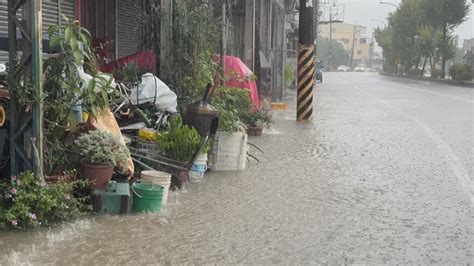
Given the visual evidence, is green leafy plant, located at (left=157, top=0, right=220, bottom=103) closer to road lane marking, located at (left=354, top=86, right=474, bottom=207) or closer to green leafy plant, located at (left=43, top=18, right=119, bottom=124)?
green leafy plant, located at (left=43, top=18, right=119, bottom=124)

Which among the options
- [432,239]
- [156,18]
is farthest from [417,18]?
[432,239]

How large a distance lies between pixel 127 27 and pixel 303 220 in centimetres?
832

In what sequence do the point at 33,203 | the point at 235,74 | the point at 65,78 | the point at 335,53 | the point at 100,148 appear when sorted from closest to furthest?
1. the point at 33,203
2. the point at 65,78
3. the point at 100,148
4. the point at 235,74
5. the point at 335,53

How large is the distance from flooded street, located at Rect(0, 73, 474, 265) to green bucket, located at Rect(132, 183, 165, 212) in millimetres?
127

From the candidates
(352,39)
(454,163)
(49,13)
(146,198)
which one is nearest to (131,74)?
(49,13)

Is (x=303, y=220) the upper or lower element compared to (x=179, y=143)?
lower

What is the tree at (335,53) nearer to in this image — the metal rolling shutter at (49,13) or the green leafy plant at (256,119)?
the green leafy plant at (256,119)

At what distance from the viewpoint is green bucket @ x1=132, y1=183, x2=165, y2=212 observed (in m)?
6.24

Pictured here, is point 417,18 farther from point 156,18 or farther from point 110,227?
point 110,227

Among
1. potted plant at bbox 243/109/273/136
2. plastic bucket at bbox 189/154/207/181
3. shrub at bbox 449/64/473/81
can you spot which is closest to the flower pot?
plastic bucket at bbox 189/154/207/181

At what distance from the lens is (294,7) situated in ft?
120

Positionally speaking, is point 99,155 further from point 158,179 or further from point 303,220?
point 303,220

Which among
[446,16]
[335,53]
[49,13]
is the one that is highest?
[446,16]

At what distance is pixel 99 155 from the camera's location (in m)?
6.29
